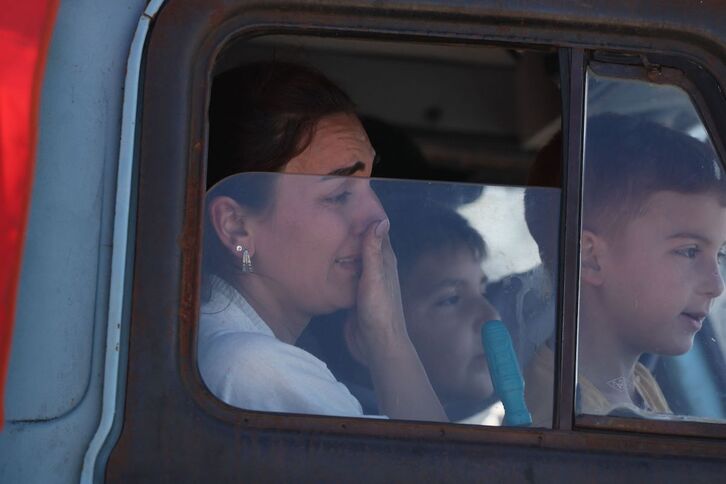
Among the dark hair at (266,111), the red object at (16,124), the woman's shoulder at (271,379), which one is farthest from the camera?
the dark hair at (266,111)

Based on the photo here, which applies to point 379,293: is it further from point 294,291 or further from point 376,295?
point 294,291

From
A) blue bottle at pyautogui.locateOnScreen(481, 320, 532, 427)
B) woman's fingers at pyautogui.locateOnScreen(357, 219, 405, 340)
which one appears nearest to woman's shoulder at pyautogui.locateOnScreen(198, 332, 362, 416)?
woman's fingers at pyautogui.locateOnScreen(357, 219, 405, 340)

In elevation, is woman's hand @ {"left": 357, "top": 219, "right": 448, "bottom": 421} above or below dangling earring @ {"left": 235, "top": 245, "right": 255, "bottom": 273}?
below

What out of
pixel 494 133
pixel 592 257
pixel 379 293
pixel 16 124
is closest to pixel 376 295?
pixel 379 293

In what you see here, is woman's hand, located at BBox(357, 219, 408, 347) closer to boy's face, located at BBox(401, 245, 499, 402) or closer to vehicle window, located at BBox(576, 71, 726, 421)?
boy's face, located at BBox(401, 245, 499, 402)

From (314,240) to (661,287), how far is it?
53 centimetres

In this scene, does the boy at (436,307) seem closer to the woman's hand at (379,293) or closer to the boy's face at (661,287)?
the woman's hand at (379,293)

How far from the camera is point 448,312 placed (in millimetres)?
1585

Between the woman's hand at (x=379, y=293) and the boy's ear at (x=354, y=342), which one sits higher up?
the woman's hand at (x=379, y=293)

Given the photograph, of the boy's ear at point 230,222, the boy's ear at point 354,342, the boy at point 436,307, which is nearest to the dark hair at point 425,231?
the boy at point 436,307

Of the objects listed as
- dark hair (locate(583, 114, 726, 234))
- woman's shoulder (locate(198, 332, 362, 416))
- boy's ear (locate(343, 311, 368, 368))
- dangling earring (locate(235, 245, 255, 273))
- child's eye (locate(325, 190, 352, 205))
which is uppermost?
dark hair (locate(583, 114, 726, 234))

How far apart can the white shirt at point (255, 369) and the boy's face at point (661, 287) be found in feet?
1.40

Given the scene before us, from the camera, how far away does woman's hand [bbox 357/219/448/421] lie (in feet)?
5.10

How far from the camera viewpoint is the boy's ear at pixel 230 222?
1.56 m
